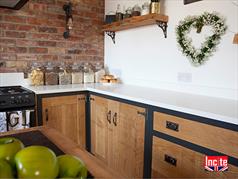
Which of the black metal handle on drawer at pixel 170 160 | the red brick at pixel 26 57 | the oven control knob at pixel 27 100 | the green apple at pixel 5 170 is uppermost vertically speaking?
the red brick at pixel 26 57

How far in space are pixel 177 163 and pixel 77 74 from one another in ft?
5.85

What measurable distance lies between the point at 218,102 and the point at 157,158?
0.63 m

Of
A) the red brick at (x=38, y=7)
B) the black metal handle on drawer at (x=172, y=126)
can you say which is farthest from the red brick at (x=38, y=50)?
the black metal handle on drawer at (x=172, y=126)

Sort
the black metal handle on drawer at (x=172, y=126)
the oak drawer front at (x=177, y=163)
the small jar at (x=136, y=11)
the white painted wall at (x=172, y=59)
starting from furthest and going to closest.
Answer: the small jar at (x=136, y=11)
the white painted wall at (x=172, y=59)
the black metal handle on drawer at (x=172, y=126)
the oak drawer front at (x=177, y=163)

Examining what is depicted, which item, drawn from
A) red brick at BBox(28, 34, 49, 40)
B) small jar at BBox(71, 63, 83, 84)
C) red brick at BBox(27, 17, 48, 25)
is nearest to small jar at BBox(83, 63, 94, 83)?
small jar at BBox(71, 63, 83, 84)

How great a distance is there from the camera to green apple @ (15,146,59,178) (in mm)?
404

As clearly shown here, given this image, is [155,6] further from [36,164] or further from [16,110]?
[36,164]

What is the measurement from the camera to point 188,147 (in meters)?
1.43

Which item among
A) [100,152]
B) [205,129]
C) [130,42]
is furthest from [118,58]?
[205,129]

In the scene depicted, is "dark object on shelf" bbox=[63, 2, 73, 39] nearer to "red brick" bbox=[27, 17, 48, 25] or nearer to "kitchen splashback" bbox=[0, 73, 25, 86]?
"red brick" bbox=[27, 17, 48, 25]

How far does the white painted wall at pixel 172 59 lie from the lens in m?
1.75

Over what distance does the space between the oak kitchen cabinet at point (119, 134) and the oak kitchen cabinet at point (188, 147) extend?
19 cm

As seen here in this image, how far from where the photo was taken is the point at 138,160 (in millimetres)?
1875

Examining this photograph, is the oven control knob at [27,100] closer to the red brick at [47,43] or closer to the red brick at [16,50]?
the red brick at [16,50]
